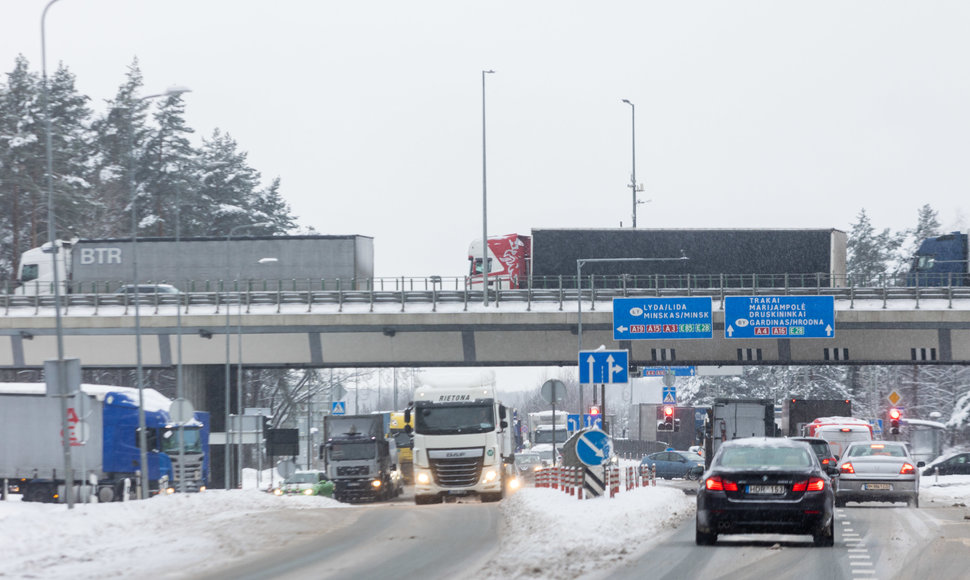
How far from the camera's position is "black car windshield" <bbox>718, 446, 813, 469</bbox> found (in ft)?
57.7

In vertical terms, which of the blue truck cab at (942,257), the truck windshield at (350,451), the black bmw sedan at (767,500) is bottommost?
the truck windshield at (350,451)

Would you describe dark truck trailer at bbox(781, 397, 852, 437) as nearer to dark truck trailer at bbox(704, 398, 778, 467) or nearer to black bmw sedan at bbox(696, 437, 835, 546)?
dark truck trailer at bbox(704, 398, 778, 467)

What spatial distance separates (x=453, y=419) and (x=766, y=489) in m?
17.7

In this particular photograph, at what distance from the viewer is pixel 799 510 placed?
56.4 ft

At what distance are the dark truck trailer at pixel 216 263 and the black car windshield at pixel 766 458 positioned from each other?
40.9m

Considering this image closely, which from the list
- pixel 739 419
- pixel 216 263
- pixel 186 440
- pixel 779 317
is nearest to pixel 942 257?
pixel 779 317

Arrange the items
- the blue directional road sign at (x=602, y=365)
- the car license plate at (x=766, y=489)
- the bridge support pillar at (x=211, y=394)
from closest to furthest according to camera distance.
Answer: the car license plate at (x=766, y=489), the blue directional road sign at (x=602, y=365), the bridge support pillar at (x=211, y=394)

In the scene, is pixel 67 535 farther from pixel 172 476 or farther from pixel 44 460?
pixel 172 476

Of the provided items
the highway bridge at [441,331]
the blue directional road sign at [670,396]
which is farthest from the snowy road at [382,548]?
the blue directional road sign at [670,396]

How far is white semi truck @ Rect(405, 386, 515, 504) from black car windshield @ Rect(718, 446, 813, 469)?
53.8 ft

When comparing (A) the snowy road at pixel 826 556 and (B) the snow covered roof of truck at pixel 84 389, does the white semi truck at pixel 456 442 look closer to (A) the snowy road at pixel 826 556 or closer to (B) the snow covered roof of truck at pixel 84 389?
(A) the snowy road at pixel 826 556

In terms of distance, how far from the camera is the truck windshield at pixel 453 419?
34312mm

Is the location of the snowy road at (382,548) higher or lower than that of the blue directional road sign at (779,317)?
lower

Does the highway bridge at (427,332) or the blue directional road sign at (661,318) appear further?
the highway bridge at (427,332)
